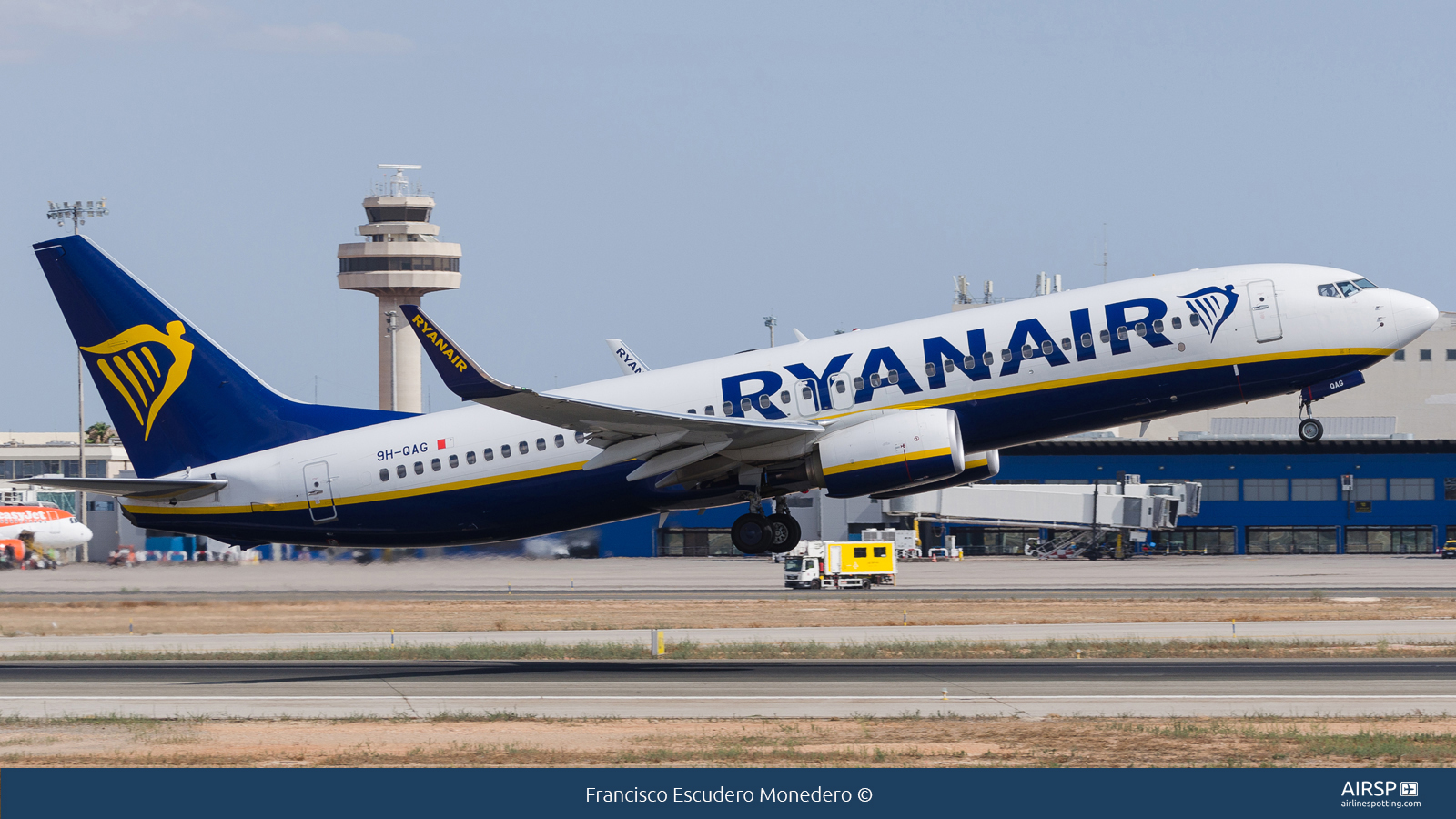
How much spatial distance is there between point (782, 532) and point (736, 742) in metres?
12.4

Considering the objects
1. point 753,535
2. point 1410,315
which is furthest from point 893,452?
point 1410,315

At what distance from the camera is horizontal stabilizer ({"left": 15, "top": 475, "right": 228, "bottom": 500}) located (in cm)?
3759

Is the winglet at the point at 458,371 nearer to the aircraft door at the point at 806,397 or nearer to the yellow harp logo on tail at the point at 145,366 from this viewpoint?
the aircraft door at the point at 806,397

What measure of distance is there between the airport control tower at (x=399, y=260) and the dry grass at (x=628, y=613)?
119298 mm

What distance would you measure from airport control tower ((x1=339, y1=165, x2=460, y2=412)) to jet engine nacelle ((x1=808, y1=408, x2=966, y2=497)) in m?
151

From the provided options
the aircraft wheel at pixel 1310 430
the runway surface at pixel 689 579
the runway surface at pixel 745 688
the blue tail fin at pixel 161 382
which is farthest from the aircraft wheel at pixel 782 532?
the runway surface at pixel 689 579

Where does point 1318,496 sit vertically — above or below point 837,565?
above

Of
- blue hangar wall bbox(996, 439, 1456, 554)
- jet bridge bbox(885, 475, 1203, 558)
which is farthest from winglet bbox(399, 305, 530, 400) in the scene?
blue hangar wall bbox(996, 439, 1456, 554)

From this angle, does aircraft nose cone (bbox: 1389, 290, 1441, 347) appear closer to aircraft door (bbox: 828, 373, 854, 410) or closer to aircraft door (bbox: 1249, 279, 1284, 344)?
aircraft door (bbox: 1249, 279, 1284, 344)

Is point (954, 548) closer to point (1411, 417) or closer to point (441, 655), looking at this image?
point (1411, 417)

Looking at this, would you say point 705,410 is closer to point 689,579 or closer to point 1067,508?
point 689,579

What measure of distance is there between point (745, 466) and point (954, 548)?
255ft

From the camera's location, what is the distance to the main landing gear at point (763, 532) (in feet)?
122

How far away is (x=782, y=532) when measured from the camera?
123 ft
